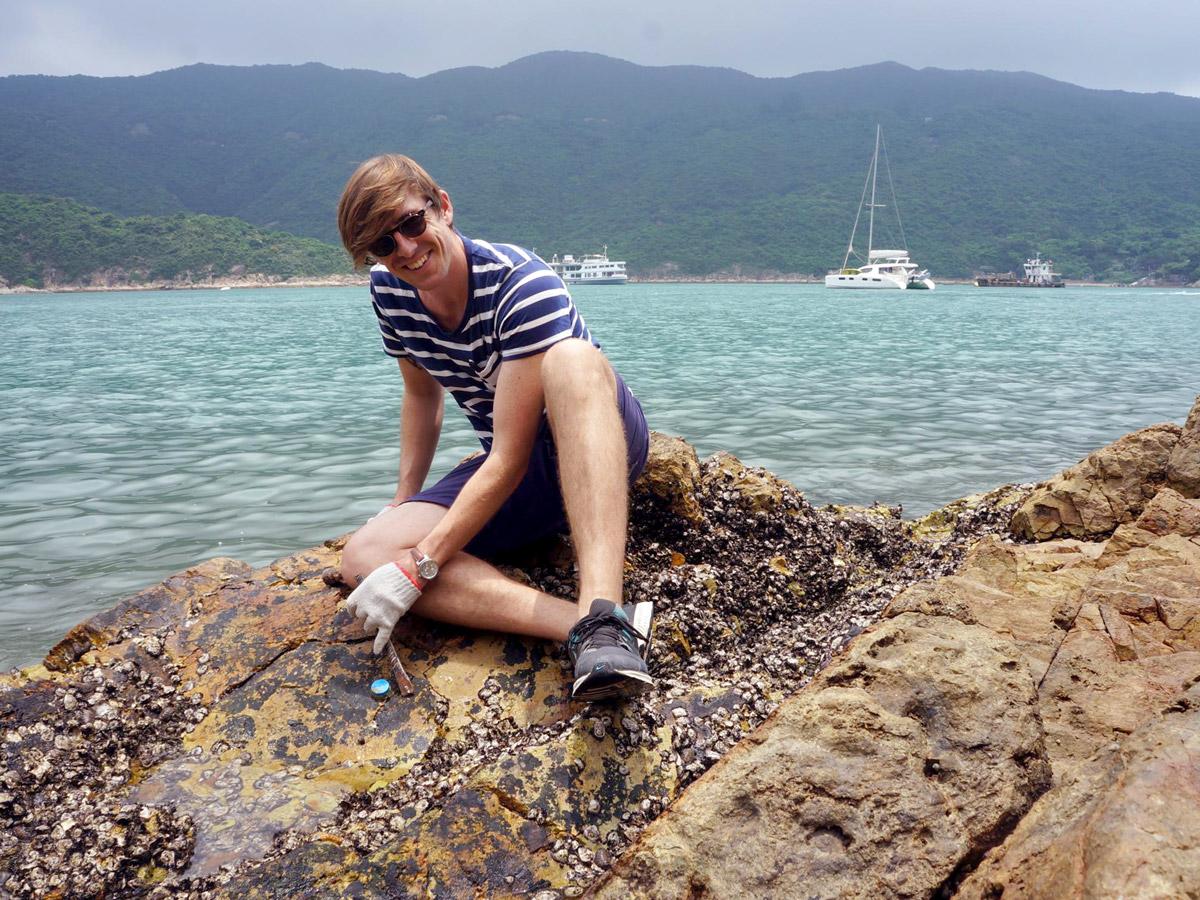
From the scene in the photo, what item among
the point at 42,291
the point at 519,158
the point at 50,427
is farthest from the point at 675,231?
the point at 50,427

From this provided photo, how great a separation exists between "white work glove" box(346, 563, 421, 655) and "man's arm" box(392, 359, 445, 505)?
2.57 ft

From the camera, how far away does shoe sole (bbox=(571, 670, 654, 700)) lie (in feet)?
7.13

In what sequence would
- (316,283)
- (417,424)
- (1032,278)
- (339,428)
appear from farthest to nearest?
(316,283) < (1032,278) < (339,428) < (417,424)

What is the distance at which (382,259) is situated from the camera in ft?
9.07

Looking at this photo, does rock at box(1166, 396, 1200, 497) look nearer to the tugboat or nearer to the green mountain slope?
the green mountain slope

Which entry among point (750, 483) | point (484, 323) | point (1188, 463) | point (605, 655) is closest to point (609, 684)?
point (605, 655)

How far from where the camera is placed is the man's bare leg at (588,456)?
2.51 meters

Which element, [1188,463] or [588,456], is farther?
[1188,463]

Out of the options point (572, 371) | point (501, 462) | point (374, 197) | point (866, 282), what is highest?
point (866, 282)

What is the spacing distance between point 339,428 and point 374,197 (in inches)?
321

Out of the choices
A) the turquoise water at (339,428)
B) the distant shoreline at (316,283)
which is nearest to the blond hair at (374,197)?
the turquoise water at (339,428)

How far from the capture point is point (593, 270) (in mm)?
92500

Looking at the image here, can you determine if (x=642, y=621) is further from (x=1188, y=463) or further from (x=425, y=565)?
(x=1188, y=463)

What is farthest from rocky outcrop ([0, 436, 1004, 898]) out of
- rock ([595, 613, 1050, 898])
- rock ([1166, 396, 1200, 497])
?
rock ([1166, 396, 1200, 497])
